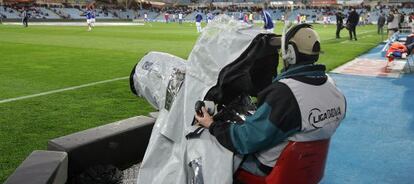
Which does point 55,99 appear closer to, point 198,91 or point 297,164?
point 198,91

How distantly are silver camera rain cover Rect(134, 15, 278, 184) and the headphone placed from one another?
314 millimetres

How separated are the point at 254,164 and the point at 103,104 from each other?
198 inches

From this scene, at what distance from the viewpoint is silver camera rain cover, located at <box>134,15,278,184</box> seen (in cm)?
262

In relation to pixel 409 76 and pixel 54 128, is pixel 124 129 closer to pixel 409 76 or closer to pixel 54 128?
pixel 54 128

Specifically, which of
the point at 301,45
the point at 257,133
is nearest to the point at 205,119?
the point at 257,133

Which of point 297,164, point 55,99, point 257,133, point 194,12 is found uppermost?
point 194,12

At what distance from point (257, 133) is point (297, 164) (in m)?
0.28

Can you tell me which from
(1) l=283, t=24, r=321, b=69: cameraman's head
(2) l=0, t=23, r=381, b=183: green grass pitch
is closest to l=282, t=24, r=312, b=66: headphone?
(1) l=283, t=24, r=321, b=69: cameraman's head

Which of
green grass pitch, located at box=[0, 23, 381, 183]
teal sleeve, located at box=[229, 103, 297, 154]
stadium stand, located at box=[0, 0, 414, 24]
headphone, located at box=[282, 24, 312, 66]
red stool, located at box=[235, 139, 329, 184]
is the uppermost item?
stadium stand, located at box=[0, 0, 414, 24]

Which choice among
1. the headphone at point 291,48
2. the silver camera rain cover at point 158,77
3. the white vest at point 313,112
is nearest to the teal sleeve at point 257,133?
the white vest at point 313,112

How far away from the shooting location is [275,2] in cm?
7488

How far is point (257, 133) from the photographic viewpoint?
7.64 feet

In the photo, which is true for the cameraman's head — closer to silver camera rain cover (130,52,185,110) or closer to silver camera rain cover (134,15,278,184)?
silver camera rain cover (134,15,278,184)

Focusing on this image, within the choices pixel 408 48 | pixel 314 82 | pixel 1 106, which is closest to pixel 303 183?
pixel 314 82
